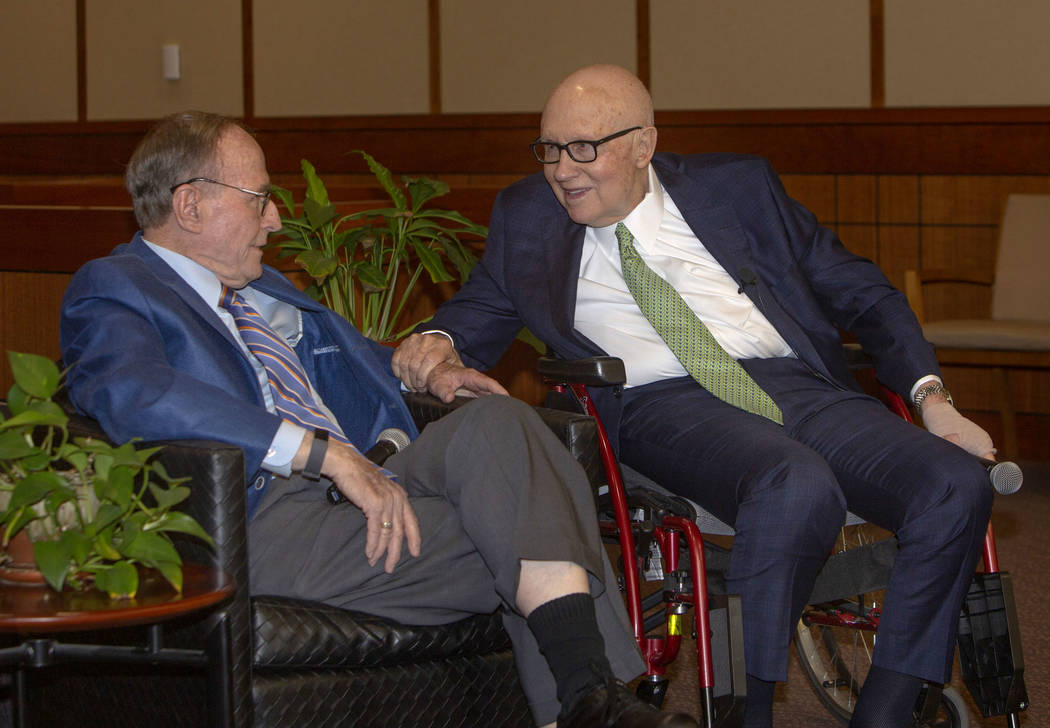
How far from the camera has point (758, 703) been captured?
199 cm

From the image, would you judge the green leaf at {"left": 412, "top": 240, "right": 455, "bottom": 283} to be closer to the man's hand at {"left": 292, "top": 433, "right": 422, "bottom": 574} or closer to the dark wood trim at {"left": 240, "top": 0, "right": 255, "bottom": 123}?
the man's hand at {"left": 292, "top": 433, "right": 422, "bottom": 574}

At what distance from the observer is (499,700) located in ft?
6.87

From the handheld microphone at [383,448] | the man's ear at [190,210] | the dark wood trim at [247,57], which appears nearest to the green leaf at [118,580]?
the handheld microphone at [383,448]

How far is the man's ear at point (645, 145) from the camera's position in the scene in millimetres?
2481

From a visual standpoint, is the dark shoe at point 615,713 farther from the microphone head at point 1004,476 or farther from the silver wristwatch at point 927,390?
the silver wristwatch at point 927,390

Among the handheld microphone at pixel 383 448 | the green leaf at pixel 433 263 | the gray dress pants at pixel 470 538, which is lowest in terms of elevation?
the gray dress pants at pixel 470 538

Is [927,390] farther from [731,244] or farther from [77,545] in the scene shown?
[77,545]

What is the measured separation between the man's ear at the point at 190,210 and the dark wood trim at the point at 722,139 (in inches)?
132

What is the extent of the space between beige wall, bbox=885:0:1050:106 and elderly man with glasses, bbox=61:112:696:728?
137 inches

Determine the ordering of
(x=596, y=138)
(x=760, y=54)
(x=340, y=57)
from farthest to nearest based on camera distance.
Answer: (x=340, y=57) → (x=760, y=54) → (x=596, y=138)

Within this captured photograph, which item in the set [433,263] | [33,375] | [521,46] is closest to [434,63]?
[521,46]

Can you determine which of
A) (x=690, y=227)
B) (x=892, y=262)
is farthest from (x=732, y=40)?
(x=690, y=227)

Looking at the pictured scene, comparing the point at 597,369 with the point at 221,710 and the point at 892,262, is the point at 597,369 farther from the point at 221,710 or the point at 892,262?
the point at 892,262

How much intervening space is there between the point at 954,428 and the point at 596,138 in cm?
83
